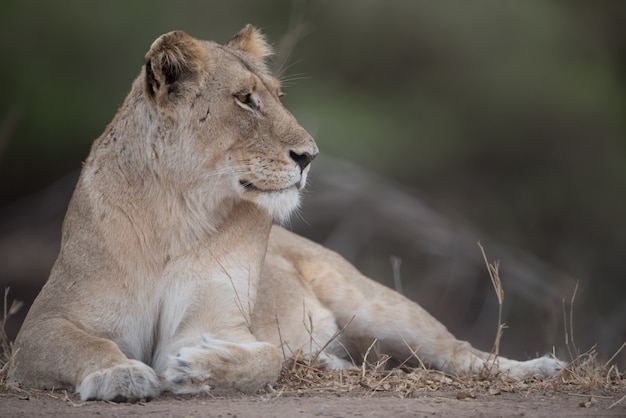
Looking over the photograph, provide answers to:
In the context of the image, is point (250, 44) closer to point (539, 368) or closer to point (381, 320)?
point (381, 320)

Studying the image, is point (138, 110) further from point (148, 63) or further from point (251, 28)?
point (251, 28)

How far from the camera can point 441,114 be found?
12.7 metres

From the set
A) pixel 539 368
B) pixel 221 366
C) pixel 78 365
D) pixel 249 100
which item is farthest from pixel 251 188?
pixel 539 368

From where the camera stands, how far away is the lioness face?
13.9 feet

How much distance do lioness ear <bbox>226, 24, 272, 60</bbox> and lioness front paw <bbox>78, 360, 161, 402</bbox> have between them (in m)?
1.80

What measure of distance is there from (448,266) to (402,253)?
0.50m

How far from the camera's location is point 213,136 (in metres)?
4.25

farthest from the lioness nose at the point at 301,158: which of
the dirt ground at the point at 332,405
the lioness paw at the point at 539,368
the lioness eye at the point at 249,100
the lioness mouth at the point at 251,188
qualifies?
the lioness paw at the point at 539,368

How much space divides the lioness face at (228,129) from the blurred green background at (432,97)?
5.51 metres

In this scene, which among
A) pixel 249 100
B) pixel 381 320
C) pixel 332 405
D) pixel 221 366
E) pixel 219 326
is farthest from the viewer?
pixel 381 320

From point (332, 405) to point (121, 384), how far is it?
2.33ft

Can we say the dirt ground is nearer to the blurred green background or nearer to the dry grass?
the dry grass

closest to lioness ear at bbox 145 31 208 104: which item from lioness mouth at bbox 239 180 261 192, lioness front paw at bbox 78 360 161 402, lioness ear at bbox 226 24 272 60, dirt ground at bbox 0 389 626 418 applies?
lioness mouth at bbox 239 180 261 192

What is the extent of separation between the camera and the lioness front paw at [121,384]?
142 inches
